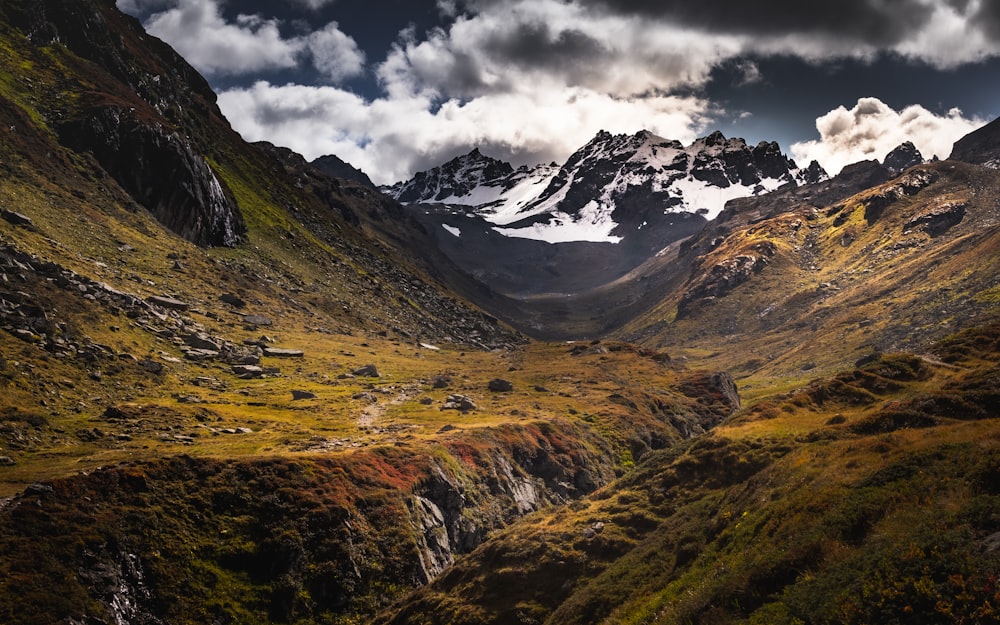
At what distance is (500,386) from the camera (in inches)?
4213

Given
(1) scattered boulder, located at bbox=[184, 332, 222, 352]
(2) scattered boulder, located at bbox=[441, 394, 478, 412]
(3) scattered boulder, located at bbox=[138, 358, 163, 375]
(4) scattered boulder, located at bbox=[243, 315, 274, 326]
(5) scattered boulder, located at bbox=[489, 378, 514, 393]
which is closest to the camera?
(3) scattered boulder, located at bbox=[138, 358, 163, 375]

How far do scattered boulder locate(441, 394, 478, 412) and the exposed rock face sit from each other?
81181 millimetres

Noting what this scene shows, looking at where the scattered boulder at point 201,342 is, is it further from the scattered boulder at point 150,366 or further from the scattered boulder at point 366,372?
the scattered boulder at point 366,372

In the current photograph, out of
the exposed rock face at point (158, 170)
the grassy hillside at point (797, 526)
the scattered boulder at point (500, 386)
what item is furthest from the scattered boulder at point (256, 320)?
the grassy hillside at point (797, 526)

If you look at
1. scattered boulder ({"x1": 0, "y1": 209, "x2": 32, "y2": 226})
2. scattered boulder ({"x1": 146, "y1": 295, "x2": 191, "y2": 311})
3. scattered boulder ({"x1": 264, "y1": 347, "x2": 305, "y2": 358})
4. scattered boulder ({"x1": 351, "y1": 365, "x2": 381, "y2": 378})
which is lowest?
scattered boulder ({"x1": 351, "y1": 365, "x2": 381, "y2": 378})

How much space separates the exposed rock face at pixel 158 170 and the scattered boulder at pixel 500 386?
79443 millimetres

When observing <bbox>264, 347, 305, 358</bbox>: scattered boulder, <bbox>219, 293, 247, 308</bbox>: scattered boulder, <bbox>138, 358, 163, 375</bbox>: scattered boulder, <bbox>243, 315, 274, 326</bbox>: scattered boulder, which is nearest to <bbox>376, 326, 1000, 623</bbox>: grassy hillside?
<bbox>138, 358, 163, 375</bbox>: scattered boulder

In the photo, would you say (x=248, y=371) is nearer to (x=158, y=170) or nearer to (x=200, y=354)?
(x=200, y=354)

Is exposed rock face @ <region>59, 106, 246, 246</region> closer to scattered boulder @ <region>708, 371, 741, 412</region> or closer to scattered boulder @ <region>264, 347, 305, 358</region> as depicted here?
scattered boulder @ <region>264, 347, 305, 358</region>

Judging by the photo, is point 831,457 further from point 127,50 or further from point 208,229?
point 127,50

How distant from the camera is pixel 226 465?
42.2m

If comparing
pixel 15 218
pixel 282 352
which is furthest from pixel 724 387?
pixel 15 218

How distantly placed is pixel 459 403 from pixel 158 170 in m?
97.7

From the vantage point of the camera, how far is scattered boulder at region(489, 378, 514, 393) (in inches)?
4188
